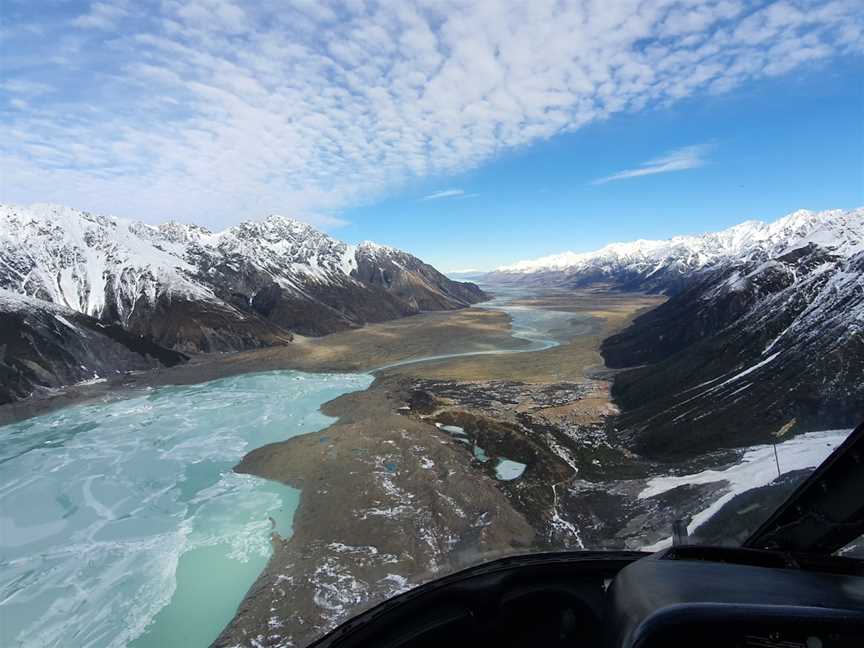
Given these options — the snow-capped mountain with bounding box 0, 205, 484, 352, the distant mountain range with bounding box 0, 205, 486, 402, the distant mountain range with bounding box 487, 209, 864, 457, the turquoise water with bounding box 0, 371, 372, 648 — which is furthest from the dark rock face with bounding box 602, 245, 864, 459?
the snow-capped mountain with bounding box 0, 205, 484, 352

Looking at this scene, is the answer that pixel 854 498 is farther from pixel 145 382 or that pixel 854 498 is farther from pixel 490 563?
pixel 145 382

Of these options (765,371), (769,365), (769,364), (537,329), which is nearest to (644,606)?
(765,371)

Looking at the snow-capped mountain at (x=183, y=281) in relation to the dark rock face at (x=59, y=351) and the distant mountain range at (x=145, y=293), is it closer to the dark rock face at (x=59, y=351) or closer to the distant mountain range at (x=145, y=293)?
the distant mountain range at (x=145, y=293)

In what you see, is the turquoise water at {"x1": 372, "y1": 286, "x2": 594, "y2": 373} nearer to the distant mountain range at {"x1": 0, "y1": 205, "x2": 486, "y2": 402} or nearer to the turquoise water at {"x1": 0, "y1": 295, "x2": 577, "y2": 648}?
the turquoise water at {"x1": 0, "y1": 295, "x2": 577, "y2": 648}

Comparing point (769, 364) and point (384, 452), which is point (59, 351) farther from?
point (769, 364)

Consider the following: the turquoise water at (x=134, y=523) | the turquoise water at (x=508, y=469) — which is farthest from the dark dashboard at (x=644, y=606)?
the turquoise water at (x=508, y=469)
